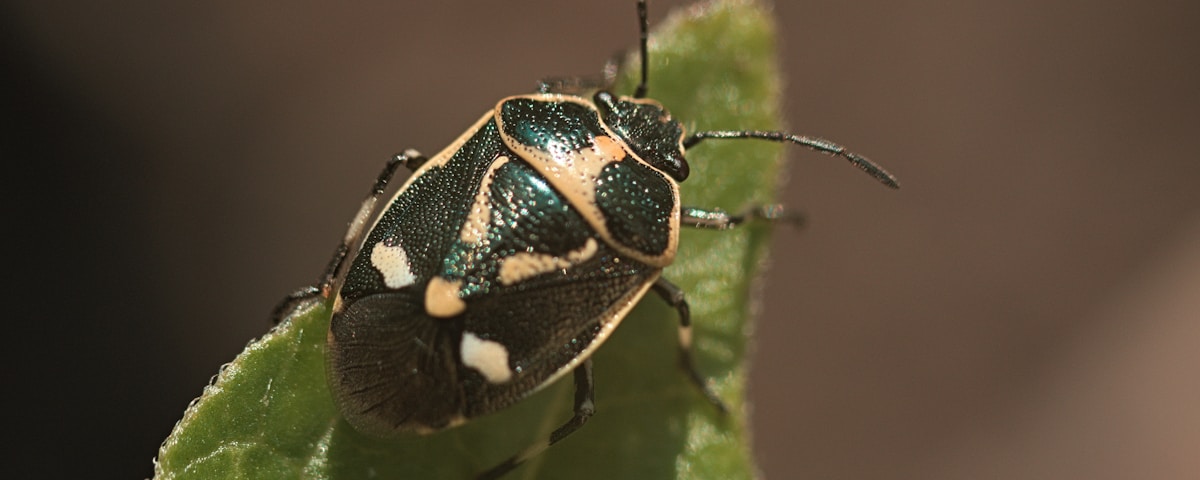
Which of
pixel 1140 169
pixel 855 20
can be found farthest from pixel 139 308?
pixel 1140 169

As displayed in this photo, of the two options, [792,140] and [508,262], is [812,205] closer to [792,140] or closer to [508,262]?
[792,140]

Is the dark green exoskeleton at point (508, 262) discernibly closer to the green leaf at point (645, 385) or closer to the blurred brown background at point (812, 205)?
the green leaf at point (645, 385)

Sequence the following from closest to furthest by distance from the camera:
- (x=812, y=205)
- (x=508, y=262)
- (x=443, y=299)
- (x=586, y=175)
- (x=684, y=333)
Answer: (x=443, y=299), (x=508, y=262), (x=586, y=175), (x=684, y=333), (x=812, y=205)

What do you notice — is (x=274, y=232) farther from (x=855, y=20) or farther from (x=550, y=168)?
(x=855, y=20)

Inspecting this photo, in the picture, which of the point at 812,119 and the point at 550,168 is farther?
the point at 812,119

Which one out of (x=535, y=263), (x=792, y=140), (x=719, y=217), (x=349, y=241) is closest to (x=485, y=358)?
(x=535, y=263)

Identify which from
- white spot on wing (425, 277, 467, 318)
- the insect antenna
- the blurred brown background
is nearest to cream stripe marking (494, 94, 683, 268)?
the insect antenna
